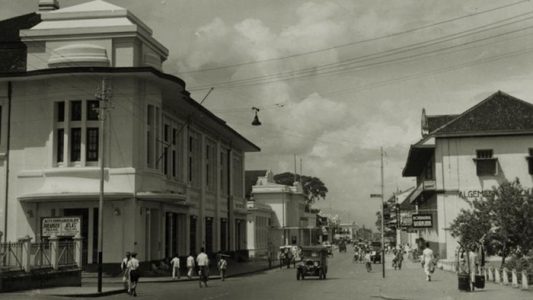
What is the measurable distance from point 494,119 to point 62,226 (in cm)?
3241

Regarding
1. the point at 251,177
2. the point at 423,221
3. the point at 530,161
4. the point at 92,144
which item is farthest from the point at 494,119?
the point at 251,177

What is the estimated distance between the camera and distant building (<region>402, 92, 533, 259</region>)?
161 ft

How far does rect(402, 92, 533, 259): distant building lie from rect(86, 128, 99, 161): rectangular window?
22.8 m

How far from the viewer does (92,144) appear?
4066 centimetres

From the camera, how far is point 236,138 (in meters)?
66.6

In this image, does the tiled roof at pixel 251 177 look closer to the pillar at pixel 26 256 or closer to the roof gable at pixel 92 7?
the roof gable at pixel 92 7

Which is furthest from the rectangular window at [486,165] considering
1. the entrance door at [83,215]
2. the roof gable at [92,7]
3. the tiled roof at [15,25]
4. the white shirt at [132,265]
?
the tiled roof at [15,25]

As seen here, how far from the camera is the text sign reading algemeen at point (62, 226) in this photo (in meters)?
32.8

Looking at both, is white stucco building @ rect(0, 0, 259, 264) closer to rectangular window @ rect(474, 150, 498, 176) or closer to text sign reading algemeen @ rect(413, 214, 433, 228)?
text sign reading algemeen @ rect(413, 214, 433, 228)

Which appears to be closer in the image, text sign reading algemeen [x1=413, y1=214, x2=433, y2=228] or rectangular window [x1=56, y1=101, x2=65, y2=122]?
rectangular window [x1=56, y1=101, x2=65, y2=122]

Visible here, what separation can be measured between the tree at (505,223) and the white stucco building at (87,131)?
715 inches

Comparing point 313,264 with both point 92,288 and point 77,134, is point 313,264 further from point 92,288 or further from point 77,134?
point 77,134

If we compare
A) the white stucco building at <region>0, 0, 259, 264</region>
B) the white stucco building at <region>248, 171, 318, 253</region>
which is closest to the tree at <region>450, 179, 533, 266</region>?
the white stucco building at <region>0, 0, 259, 264</region>

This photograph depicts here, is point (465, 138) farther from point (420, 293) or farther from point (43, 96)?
point (43, 96)
